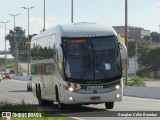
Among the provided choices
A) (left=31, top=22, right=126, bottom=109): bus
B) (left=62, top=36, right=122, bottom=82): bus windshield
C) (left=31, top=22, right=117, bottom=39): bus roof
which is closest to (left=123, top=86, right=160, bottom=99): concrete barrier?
(left=31, top=22, right=117, bottom=39): bus roof

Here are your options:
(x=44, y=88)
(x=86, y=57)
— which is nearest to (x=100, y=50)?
(x=86, y=57)

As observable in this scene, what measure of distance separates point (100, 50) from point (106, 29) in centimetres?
105

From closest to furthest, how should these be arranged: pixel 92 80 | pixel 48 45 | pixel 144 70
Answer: pixel 92 80 → pixel 48 45 → pixel 144 70

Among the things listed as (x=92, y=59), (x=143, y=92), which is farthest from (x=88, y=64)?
(x=143, y=92)

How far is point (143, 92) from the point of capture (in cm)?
4116

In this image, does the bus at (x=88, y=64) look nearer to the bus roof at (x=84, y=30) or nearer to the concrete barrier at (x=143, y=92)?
the bus roof at (x=84, y=30)

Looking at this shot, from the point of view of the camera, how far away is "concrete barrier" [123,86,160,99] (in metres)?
39.2

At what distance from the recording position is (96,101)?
69.1 ft

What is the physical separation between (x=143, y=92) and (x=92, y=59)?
20.5 meters

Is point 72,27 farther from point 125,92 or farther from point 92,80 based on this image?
point 125,92

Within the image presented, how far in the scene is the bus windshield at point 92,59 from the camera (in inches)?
831

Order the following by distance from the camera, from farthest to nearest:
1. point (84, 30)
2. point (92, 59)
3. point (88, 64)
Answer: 1. point (84, 30)
2. point (92, 59)
3. point (88, 64)

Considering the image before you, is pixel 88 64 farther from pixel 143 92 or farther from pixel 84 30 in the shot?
pixel 143 92

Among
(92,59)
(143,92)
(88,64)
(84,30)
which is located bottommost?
(143,92)
